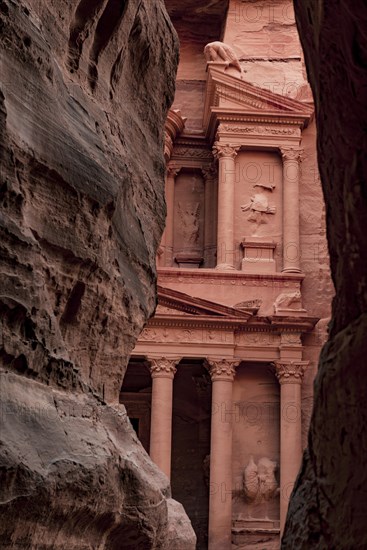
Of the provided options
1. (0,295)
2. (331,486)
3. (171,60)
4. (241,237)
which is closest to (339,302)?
(331,486)

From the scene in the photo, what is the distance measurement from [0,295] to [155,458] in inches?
707

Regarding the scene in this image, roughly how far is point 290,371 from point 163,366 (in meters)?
2.98

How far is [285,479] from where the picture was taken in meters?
20.7

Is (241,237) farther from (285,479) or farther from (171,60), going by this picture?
(171,60)

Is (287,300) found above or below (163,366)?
above

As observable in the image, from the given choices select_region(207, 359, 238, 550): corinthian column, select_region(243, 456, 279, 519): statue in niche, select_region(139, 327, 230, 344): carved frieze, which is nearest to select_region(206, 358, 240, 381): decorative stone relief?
select_region(207, 359, 238, 550): corinthian column

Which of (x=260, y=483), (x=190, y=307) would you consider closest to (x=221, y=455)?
(x=260, y=483)

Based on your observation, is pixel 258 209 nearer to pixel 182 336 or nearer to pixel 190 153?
pixel 190 153

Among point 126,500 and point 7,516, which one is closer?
point 7,516

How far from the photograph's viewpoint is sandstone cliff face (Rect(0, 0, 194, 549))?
3.22 metres

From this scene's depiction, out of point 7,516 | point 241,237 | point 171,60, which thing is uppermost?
point 241,237

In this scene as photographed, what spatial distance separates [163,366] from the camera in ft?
69.8

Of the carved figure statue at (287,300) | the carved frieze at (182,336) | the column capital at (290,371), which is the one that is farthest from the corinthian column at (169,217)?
the column capital at (290,371)

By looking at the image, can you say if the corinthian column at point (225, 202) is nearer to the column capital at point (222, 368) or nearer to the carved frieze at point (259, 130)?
the carved frieze at point (259, 130)
